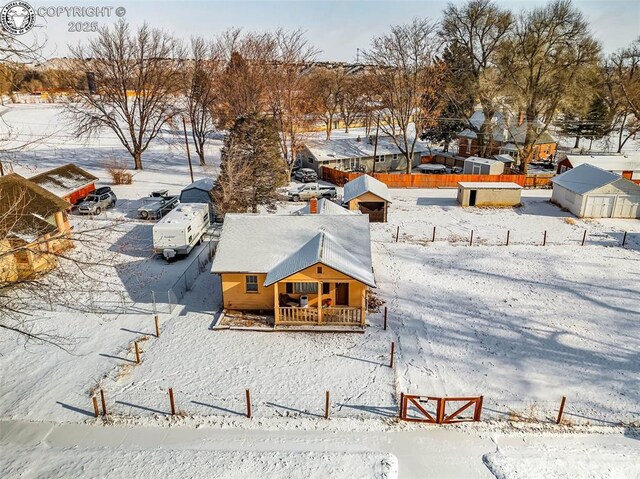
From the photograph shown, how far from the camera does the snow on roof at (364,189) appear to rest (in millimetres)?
31388

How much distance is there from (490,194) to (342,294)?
71.3 ft

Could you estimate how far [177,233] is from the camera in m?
23.8

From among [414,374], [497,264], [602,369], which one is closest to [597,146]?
[497,264]

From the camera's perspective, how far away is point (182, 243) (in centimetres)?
2394

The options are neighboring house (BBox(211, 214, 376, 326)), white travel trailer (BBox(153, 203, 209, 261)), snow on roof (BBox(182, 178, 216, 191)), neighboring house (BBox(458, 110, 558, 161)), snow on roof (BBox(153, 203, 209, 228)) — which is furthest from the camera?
neighboring house (BBox(458, 110, 558, 161))

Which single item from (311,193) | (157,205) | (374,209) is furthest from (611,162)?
(157,205)

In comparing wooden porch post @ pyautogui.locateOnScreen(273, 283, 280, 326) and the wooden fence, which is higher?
the wooden fence

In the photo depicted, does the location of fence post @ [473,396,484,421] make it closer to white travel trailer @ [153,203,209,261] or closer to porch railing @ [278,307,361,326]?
porch railing @ [278,307,361,326]

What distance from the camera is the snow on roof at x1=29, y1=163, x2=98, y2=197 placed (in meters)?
30.3

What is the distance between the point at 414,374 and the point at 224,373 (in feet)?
21.1

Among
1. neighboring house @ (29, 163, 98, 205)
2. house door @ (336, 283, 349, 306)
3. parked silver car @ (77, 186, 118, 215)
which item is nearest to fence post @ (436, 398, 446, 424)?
house door @ (336, 283, 349, 306)

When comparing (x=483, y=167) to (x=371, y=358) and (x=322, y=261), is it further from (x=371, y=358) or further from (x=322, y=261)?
(x=371, y=358)

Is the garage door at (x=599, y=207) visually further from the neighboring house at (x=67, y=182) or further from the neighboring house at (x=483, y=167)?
the neighboring house at (x=67, y=182)

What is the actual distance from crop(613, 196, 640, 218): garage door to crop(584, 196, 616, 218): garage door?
47 cm
